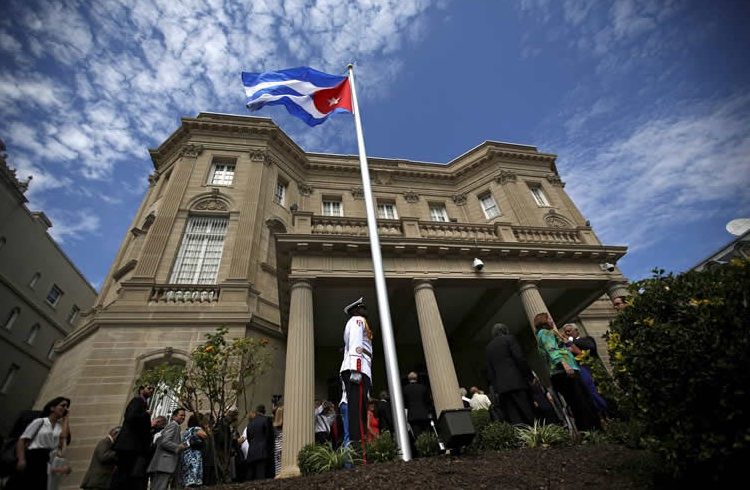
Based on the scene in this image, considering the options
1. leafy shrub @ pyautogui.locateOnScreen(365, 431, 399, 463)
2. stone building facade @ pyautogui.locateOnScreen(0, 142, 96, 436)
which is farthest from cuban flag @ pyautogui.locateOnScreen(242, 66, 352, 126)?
stone building facade @ pyautogui.locateOnScreen(0, 142, 96, 436)

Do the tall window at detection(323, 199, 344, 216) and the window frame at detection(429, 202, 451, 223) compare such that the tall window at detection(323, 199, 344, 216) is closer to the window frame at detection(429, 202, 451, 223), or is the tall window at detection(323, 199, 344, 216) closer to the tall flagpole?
the window frame at detection(429, 202, 451, 223)

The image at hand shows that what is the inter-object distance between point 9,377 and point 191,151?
17795mm

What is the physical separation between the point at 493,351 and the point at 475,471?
2.48m

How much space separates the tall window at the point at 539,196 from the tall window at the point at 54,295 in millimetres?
33561

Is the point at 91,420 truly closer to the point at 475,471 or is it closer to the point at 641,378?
the point at 475,471

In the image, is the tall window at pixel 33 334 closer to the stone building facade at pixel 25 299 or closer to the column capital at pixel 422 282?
the stone building facade at pixel 25 299

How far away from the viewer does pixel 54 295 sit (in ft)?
82.7

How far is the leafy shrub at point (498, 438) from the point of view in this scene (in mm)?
5277

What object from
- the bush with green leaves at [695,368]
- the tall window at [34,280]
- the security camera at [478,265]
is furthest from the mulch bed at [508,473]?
the tall window at [34,280]

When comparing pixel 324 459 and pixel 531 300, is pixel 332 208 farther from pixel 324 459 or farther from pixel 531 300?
pixel 324 459

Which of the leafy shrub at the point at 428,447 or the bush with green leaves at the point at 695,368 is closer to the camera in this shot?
the bush with green leaves at the point at 695,368

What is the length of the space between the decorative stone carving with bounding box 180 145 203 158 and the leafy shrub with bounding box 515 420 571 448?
18.2 meters

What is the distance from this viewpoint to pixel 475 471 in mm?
3934

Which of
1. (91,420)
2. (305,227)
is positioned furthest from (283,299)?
(91,420)
